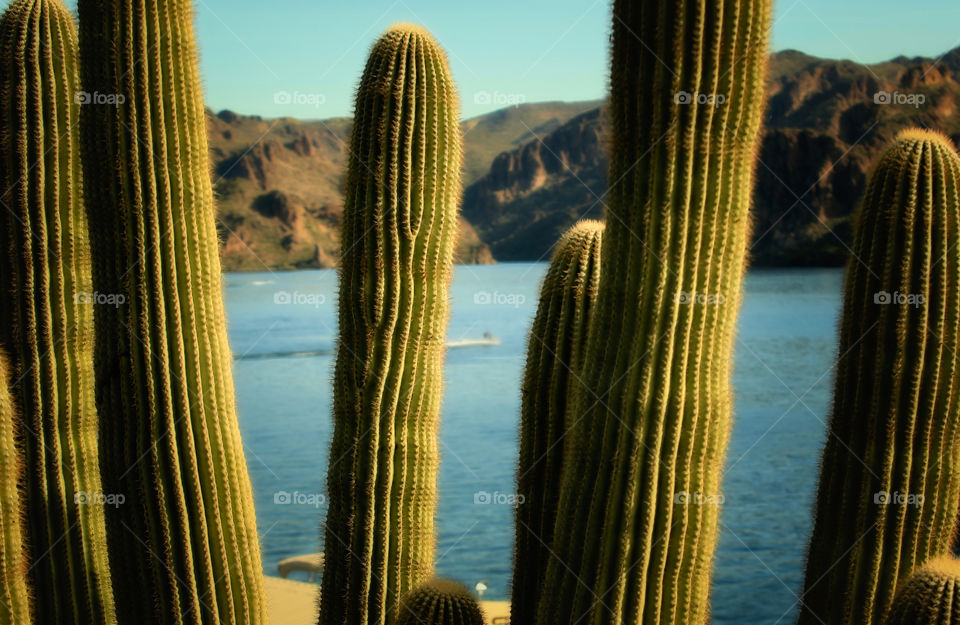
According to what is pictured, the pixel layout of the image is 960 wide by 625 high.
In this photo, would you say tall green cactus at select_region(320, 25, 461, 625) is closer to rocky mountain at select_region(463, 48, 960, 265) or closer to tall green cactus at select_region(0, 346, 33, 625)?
tall green cactus at select_region(0, 346, 33, 625)

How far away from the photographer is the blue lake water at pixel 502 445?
14.8 meters

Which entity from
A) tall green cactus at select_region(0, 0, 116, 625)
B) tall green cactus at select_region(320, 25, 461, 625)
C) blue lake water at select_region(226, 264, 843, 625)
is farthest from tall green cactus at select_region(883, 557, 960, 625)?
tall green cactus at select_region(0, 0, 116, 625)

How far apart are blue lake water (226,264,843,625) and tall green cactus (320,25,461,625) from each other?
0.43 meters

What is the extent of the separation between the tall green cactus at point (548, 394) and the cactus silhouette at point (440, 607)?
46 centimetres

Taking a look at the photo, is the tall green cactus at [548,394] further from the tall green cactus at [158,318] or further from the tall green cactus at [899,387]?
the tall green cactus at [158,318]

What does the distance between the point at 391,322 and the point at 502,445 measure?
82.2 feet

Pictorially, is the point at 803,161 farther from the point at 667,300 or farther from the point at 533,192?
the point at 667,300

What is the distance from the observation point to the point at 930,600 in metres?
2.70

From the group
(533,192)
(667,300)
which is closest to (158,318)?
(667,300)

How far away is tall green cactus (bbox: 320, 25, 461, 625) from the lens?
4156mm

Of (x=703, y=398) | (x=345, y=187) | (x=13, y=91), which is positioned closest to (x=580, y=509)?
(x=703, y=398)

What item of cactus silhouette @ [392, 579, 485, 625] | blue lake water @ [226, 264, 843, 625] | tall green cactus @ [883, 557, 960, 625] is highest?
tall green cactus @ [883, 557, 960, 625]

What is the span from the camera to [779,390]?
36.9m

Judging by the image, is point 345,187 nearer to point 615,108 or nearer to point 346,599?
point 615,108
